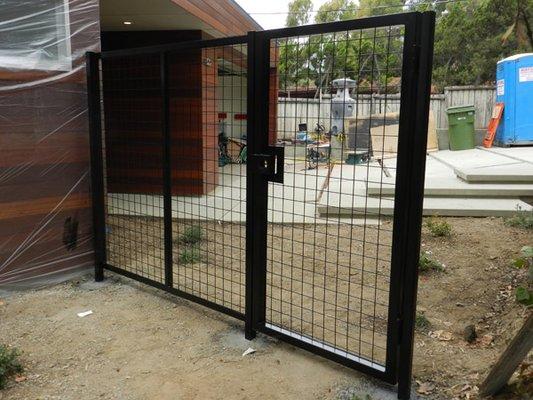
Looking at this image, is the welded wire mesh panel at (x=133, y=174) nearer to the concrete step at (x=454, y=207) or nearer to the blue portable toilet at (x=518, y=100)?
the concrete step at (x=454, y=207)

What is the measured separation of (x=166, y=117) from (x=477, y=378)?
8.63 ft

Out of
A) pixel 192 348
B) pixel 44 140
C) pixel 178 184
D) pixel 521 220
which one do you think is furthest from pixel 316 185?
pixel 178 184

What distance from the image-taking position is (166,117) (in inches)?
142

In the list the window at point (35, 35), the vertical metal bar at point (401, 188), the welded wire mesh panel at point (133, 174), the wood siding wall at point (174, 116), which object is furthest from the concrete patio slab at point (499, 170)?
the window at point (35, 35)

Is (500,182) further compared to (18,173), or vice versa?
(500,182)

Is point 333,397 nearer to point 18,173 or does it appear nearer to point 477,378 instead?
point 477,378

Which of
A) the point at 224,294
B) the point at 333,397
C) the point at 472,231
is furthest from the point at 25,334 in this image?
the point at 472,231

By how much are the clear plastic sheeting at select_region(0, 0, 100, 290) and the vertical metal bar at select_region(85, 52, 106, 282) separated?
0.11 metres

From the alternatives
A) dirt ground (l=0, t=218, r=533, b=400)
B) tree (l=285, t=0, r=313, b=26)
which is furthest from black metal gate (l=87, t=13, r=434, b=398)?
tree (l=285, t=0, r=313, b=26)

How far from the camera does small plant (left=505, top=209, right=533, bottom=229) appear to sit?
556 cm

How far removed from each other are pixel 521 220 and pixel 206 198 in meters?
3.78

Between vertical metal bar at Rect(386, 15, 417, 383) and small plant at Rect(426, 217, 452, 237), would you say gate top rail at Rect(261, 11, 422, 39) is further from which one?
small plant at Rect(426, 217, 452, 237)

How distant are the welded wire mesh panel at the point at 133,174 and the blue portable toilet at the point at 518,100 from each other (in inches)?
338

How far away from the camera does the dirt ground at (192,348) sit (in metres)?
2.62
